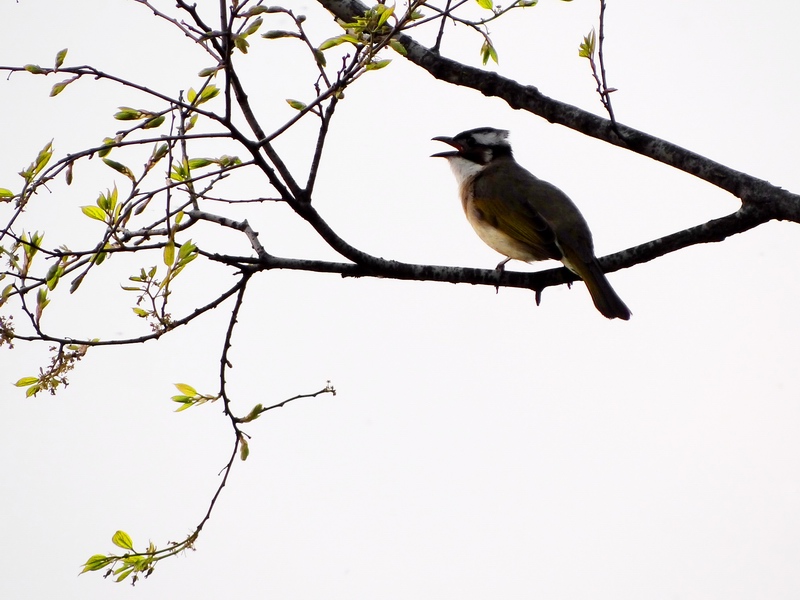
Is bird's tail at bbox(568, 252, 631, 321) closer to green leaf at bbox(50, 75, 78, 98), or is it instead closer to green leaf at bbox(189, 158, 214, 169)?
green leaf at bbox(189, 158, 214, 169)

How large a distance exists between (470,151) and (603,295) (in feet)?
8.17

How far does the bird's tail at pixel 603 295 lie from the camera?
213 inches

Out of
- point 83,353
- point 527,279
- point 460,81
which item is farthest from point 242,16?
point 527,279

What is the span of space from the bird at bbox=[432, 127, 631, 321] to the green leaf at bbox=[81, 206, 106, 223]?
309 centimetres

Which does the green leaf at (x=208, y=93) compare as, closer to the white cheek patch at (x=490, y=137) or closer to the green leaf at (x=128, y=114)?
the green leaf at (x=128, y=114)

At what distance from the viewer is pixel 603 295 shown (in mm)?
5434

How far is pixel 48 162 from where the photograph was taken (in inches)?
127

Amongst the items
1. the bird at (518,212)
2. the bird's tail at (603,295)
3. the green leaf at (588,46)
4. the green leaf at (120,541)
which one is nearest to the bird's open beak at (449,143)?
the bird at (518,212)

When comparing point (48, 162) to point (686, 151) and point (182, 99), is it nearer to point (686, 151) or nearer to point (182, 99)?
point (182, 99)

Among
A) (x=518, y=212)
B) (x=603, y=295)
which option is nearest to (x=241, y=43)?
(x=603, y=295)

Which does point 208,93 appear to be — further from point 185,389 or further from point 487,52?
point 487,52

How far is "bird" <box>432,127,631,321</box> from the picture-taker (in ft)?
18.3

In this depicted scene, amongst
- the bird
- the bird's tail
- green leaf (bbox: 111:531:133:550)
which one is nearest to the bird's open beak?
the bird

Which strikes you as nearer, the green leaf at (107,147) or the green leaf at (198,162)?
the green leaf at (107,147)
